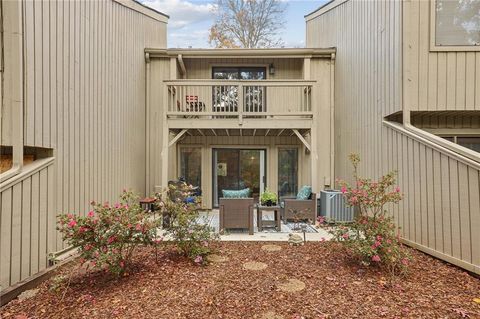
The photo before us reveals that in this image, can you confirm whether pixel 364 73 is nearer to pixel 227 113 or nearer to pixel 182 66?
pixel 227 113

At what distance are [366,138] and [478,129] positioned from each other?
2.23m

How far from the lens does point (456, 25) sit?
4844 mm

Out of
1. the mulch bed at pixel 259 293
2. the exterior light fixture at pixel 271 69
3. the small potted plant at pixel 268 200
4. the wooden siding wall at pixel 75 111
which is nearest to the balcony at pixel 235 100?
the exterior light fixture at pixel 271 69

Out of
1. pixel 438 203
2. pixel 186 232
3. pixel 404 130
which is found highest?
pixel 404 130

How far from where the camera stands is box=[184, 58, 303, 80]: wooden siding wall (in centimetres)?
840

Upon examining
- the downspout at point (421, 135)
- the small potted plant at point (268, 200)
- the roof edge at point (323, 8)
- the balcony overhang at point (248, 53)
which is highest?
the roof edge at point (323, 8)

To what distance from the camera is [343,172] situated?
729cm

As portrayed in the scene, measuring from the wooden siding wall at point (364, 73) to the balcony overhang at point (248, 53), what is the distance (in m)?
0.60

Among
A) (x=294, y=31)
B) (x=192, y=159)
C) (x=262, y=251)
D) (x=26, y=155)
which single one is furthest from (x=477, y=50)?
(x=294, y=31)

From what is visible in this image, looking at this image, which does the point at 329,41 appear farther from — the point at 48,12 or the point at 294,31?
the point at 48,12

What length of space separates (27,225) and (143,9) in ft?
22.1

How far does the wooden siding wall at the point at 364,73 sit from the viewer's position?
5164 mm

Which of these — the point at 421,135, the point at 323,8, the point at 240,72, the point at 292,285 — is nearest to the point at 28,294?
the point at 292,285

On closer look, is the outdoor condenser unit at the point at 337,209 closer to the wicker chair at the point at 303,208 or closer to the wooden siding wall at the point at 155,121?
the wicker chair at the point at 303,208
